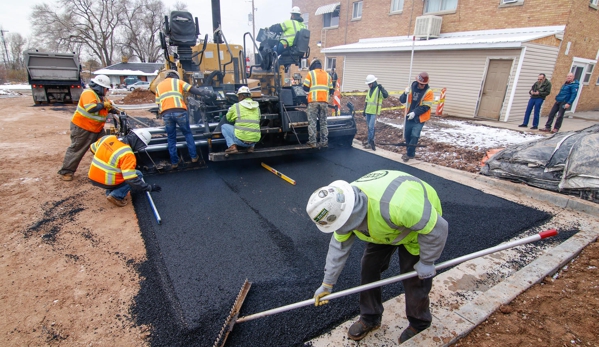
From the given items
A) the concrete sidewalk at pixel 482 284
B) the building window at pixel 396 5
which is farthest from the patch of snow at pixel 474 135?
the building window at pixel 396 5

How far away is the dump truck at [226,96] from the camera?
5051mm

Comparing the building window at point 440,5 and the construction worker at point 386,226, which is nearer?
the construction worker at point 386,226

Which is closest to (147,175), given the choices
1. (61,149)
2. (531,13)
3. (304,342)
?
(61,149)

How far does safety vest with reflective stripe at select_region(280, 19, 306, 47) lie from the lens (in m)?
5.65

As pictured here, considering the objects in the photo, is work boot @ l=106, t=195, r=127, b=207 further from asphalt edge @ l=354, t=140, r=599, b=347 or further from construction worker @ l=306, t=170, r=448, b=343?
asphalt edge @ l=354, t=140, r=599, b=347

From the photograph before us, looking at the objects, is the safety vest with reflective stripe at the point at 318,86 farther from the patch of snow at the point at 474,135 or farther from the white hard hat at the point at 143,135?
the patch of snow at the point at 474,135

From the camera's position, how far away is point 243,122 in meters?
4.68

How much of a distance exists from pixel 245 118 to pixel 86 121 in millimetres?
2307

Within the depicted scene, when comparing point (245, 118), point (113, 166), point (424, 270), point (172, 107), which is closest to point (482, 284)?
point (424, 270)

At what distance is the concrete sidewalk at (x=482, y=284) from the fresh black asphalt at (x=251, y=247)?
18 cm

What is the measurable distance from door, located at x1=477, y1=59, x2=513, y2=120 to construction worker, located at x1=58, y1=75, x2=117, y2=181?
1041 cm

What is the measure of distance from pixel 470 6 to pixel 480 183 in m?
9.79

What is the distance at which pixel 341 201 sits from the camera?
161cm

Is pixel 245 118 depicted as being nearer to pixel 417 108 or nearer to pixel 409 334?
pixel 417 108
